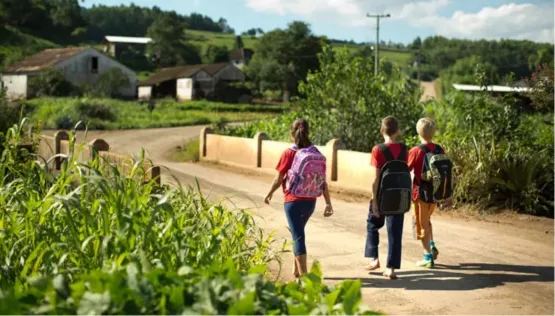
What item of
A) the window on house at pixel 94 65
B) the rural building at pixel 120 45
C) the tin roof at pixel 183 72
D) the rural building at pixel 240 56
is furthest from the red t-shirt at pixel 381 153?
the rural building at pixel 240 56

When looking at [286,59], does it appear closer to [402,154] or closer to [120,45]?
[120,45]

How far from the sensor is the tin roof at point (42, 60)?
6398 cm

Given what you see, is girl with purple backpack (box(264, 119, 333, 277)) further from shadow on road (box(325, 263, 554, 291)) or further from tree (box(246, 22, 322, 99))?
tree (box(246, 22, 322, 99))

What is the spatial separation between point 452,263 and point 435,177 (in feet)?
3.90

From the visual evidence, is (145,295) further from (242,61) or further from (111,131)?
(242,61)

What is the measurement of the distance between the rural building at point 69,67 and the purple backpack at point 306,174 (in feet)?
186

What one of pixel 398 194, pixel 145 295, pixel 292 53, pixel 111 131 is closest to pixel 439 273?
pixel 398 194

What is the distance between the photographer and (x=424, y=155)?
28.6 ft

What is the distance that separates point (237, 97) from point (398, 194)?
69621mm

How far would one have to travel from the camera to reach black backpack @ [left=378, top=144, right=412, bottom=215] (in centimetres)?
793

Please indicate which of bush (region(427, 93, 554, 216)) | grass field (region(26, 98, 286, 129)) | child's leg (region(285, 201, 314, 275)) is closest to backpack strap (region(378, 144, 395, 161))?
child's leg (region(285, 201, 314, 275))

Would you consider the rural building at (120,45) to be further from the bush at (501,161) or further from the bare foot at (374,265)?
the bare foot at (374,265)

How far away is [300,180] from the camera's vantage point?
24.7 feet

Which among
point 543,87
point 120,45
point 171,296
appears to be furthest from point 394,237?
point 120,45
